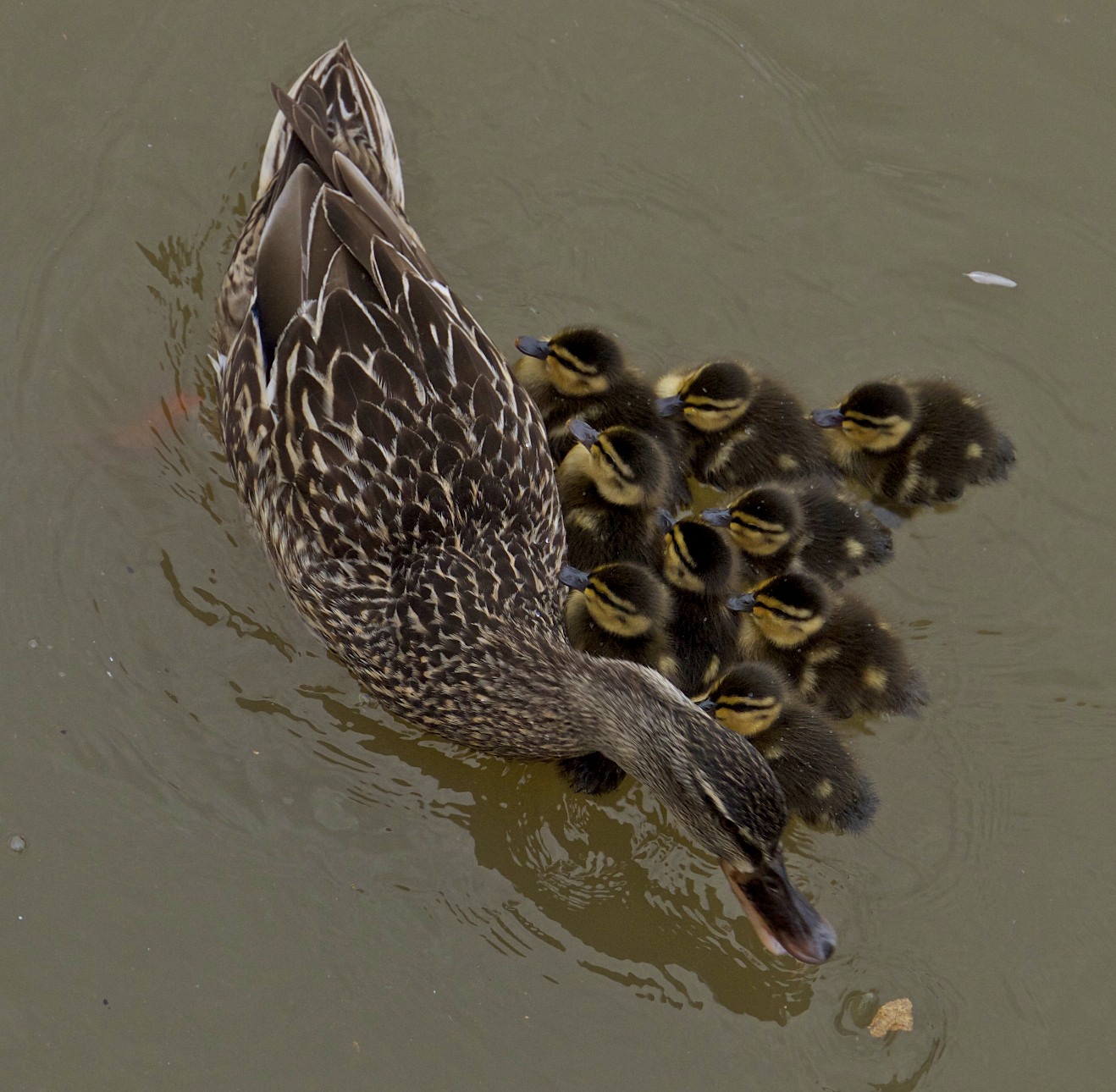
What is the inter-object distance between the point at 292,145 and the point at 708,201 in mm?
1150

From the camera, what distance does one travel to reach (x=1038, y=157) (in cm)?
337

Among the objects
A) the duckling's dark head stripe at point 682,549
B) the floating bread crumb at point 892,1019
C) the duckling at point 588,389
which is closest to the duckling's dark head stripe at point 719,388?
the duckling at point 588,389

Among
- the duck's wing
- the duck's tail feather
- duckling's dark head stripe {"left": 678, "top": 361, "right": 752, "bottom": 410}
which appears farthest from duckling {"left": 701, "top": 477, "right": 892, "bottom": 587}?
the duck's tail feather

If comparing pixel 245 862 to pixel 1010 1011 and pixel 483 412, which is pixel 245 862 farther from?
pixel 1010 1011

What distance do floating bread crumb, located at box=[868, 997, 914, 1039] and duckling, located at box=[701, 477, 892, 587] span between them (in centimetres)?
91

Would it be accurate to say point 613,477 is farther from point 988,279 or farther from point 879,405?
point 988,279

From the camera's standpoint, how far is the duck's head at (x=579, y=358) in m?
2.77

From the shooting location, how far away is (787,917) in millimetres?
2328

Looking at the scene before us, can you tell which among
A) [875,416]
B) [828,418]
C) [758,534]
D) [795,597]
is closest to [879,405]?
[875,416]

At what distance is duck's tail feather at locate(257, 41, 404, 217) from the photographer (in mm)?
2781

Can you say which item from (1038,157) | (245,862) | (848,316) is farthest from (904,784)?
(1038,157)

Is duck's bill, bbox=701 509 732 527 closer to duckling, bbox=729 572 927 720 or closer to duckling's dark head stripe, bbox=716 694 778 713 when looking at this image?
duckling, bbox=729 572 927 720

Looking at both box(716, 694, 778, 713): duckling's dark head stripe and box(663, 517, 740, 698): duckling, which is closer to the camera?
box(716, 694, 778, 713): duckling's dark head stripe

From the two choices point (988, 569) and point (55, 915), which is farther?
point (988, 569)
